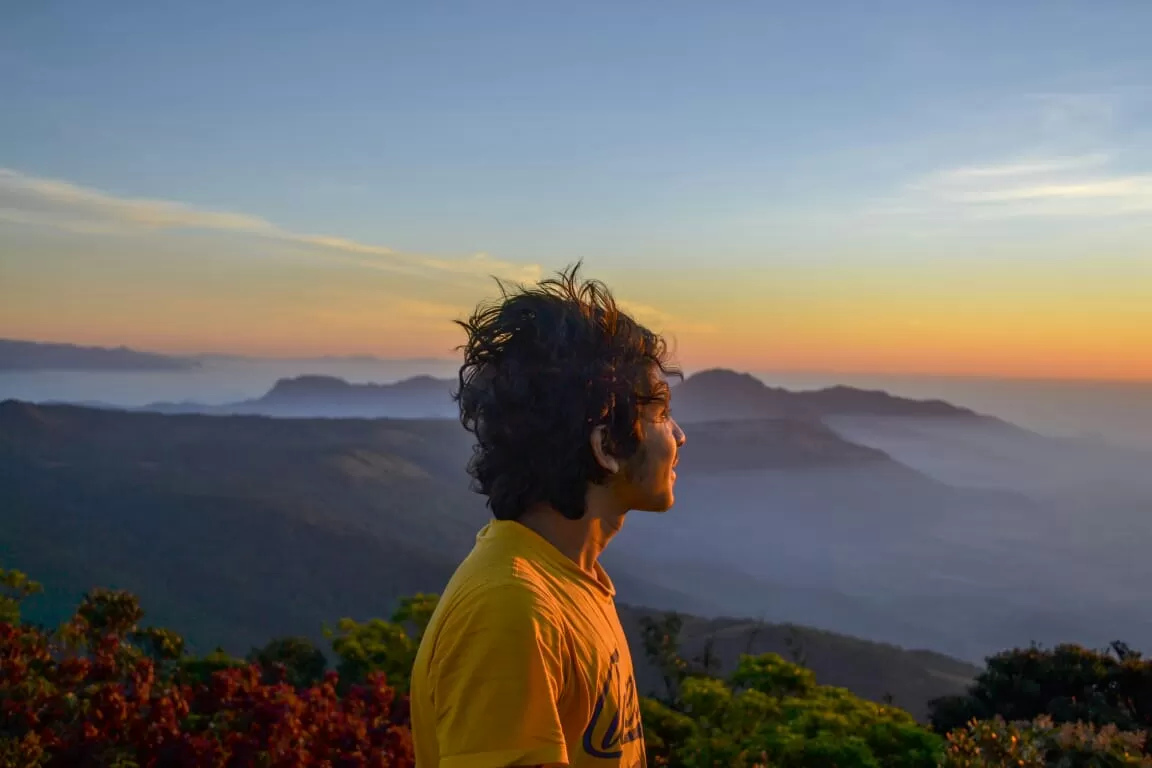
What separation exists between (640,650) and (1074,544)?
64071 mm

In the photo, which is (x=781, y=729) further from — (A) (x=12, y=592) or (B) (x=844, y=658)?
(B) (x=844, y=658)

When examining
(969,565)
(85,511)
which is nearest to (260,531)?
(85,511)

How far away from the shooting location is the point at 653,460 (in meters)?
1.90

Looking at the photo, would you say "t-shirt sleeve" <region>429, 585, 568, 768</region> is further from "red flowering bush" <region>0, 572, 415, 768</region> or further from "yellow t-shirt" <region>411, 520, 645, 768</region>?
"red flowering bush" <region>0, 572, 415, 768</region>

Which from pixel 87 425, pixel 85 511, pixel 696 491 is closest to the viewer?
pixel 85 511

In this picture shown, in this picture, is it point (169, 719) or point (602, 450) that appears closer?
point (602, 450)

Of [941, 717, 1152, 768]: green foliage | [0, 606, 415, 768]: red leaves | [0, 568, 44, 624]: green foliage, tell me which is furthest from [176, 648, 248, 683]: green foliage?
[941, 717, 1152, 768]: green foliage

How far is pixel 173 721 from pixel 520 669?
12.2 ft

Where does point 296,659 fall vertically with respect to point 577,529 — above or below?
below

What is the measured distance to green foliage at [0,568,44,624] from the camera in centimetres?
608

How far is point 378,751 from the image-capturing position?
4.54 meters

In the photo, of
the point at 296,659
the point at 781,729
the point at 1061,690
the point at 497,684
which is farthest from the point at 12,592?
the point at 1061,690

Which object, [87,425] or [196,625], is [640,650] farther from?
A: [87,425]

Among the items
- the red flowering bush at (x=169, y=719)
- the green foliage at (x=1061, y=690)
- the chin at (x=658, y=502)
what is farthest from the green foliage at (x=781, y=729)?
the chin at (x=658, y=502)
